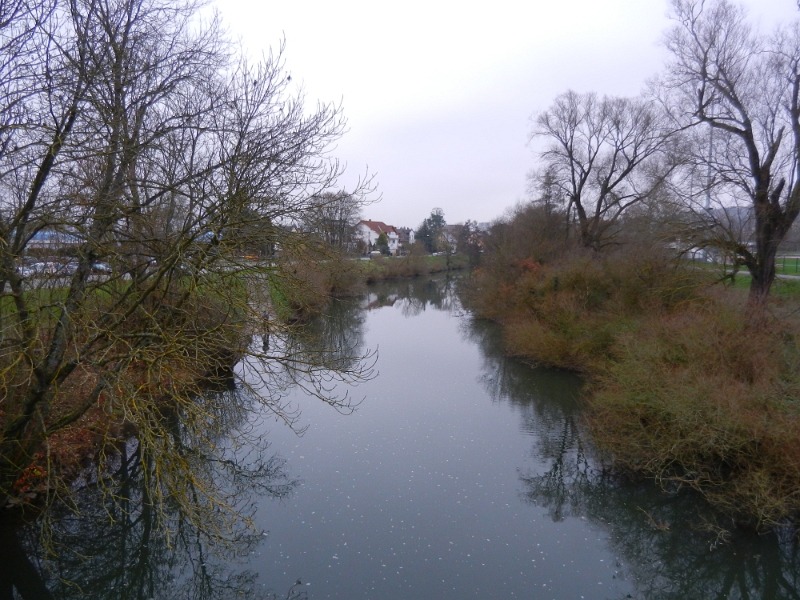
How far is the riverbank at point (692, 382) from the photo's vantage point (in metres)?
7.44

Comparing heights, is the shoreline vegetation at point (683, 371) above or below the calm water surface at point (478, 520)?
above

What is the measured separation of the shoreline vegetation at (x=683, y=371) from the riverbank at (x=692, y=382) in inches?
0.9

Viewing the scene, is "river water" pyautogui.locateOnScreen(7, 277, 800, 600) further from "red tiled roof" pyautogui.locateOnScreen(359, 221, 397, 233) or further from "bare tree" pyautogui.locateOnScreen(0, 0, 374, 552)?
"red tiled roof" pyautogui.locateOnScreen(359, 221, 397, 233)

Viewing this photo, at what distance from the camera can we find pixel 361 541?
707 centimetres

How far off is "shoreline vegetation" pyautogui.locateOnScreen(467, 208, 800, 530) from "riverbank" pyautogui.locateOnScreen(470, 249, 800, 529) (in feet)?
0.08

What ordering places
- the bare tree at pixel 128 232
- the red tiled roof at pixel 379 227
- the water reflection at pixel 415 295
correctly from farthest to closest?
the red tiled roof at pixel 379 227 → the water reflection at pixel 415 295 → the bare tree at pixel 128 232

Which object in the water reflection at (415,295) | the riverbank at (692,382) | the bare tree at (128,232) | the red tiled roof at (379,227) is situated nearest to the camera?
the bare tree at (128,232)

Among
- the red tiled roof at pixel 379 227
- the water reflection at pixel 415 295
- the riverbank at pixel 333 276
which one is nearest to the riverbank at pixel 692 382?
the riverbank at pixel 333 276

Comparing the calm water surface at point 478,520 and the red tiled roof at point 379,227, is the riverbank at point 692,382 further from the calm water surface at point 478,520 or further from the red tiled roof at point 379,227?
the red tiled roof at point 379,227

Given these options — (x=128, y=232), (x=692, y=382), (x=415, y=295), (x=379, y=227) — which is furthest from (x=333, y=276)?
(x=379, y=227)

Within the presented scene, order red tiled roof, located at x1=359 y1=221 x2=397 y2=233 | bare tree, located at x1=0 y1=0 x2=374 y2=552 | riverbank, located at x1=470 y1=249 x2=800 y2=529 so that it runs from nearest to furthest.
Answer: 1. bare tree, located at x1=0 y1=0 x2=374 y2=552
2. riverbank, located at x1=470 y1=249 x2=800 y2=529
3. red tiled roof, located at x1=359 y1=221 x2=397 y2=233

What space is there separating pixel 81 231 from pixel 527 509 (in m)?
6.32

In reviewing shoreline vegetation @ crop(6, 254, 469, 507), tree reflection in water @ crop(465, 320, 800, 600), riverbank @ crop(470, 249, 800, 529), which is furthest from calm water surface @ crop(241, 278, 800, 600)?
shoreline vegetation @ crop(6, 254, 469, 507)

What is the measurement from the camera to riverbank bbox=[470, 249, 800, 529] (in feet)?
24.4
